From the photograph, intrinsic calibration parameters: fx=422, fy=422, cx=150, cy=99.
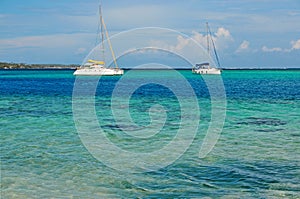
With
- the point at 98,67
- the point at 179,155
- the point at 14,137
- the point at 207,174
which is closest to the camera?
the point at 207,174

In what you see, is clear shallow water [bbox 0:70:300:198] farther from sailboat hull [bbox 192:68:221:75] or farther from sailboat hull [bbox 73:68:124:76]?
sailboat hull [bbox 192:68:221:75]

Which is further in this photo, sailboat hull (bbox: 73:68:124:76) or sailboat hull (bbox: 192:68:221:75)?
sailboat hull (bbox: 192:68:221:75)

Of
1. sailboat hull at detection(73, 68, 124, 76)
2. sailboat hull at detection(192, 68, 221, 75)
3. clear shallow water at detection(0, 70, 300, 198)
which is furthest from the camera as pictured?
sailboat hull at detection(192, 68, 221, 75)

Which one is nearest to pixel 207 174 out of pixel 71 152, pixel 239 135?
pixel 71 152

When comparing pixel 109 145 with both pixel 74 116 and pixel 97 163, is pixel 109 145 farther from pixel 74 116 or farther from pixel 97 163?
pixel 74 116

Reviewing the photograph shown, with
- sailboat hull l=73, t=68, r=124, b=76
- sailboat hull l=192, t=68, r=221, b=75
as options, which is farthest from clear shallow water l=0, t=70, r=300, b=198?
sailboat hull l=192, t=68, r=221, b=75

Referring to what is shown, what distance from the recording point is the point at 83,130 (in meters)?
20.0

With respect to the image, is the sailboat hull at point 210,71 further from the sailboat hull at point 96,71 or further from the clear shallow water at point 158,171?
the clear shallow water at point 158,171

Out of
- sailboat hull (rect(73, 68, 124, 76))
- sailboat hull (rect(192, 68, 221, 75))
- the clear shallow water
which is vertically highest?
sailboat hull (rect(192, 68, 221, 75))

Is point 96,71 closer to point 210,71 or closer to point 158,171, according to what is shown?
point 210,71

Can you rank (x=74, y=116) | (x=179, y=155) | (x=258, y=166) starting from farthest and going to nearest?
(x=74, y=116) → (x=179, y=155) → (x=258, y=166)

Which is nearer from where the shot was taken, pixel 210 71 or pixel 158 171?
pixel 158 171

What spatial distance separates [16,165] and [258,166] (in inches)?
293

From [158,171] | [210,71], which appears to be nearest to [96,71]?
[210,71]
